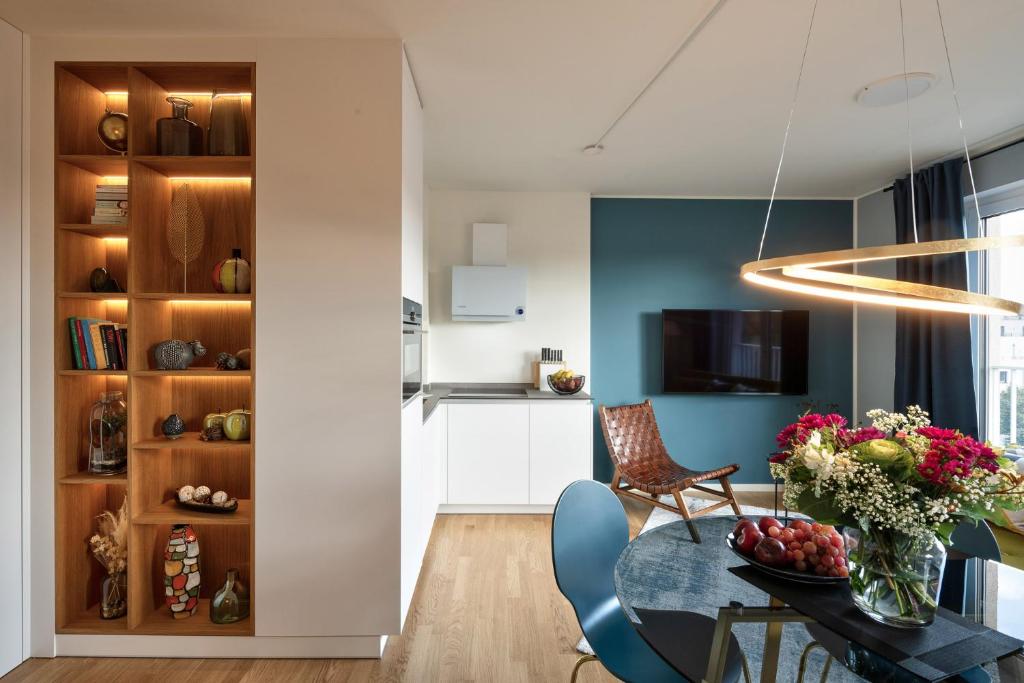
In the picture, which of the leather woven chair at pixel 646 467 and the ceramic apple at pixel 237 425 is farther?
the leather woven chair at pixel 646 467

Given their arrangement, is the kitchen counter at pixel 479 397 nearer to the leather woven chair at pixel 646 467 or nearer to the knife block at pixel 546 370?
the knife block at pixel 546 370

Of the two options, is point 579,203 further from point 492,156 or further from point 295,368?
point 295,368

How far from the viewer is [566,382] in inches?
171

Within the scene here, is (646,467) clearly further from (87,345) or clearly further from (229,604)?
(87,345)

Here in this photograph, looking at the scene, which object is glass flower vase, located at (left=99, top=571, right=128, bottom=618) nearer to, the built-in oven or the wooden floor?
the wooden floor

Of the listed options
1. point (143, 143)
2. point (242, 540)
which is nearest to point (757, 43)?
point (143, 143)

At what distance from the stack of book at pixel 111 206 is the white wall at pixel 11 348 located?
0.85ft

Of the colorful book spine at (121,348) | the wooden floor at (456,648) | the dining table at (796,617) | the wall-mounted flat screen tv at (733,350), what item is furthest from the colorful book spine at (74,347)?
the wall-mounted flat screen tv at (733,350)

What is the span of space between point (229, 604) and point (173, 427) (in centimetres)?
77

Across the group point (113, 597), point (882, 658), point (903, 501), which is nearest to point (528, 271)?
point (113, 597)

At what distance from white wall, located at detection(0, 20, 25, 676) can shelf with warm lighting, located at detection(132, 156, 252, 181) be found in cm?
46

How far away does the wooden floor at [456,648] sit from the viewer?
221 centimetres

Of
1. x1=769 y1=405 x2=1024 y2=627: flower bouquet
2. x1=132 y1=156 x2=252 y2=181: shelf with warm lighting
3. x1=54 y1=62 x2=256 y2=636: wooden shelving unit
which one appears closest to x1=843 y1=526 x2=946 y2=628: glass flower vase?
x1=769 y1=405 x2=1024 y2=627: flower bouquet

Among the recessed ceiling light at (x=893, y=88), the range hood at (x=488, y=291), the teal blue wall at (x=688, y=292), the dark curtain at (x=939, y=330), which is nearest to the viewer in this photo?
the recessed ceiling light at (x=893, y=88)
